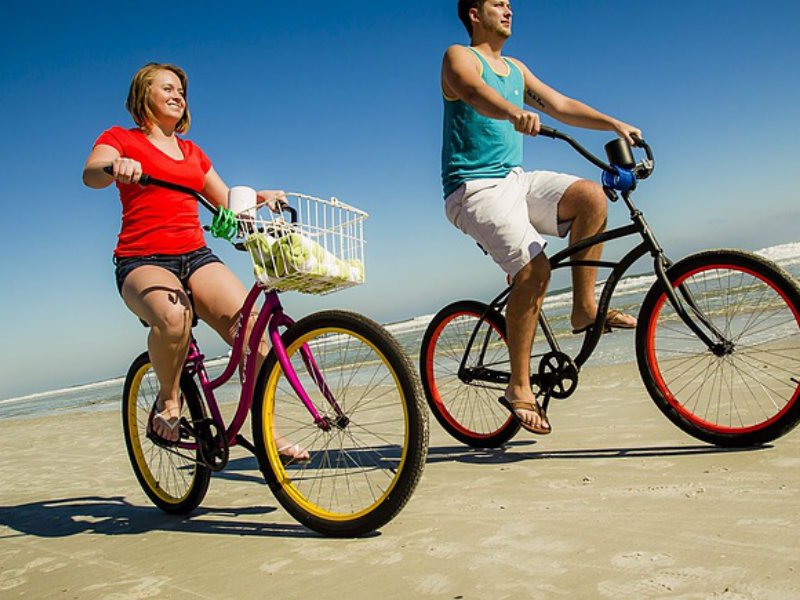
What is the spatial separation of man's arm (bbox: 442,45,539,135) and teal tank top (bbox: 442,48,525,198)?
4.8 inches

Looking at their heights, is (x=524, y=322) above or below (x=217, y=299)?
below

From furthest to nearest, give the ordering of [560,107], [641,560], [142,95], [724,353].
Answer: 1. [560,107]
2. [142,95]
3. [724,353]
4. [641,560]

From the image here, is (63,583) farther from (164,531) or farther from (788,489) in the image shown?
(788,489)

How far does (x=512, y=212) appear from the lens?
3482 millimetres

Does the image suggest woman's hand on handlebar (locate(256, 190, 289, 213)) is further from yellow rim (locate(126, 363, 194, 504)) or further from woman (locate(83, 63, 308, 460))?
yellow rim (locate(126, 363, 194, 504))

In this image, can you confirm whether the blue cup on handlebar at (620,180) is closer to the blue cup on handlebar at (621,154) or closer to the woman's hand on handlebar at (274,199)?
the blue cup on handlebar at (621,154)

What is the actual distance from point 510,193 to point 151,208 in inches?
72.2

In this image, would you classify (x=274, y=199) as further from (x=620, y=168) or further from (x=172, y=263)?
(x=620, y=168)

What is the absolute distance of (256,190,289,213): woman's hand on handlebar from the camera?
2613 mm

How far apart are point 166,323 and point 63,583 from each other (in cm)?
109

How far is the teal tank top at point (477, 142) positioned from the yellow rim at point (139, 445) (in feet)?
6.37

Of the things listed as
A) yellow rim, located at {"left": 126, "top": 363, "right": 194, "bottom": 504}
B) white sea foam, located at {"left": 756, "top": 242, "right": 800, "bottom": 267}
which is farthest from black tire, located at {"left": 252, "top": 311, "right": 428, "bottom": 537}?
white sea foam, located at {"left": 756, "top": 242, "right": 800, "bottom": 267}

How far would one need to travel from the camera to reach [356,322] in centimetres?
249

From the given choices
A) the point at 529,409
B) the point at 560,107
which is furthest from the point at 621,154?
the point at 529,409
